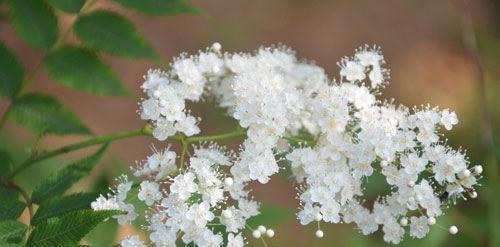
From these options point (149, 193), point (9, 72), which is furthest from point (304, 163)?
point (9, 72)

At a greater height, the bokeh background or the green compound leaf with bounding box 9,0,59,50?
the bokeh background

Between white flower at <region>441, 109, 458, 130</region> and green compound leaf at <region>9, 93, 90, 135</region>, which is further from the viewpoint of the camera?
green compound leaf at <region>9, 93, 90, 135</region>

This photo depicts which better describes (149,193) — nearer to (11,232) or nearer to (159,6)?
(11,232)

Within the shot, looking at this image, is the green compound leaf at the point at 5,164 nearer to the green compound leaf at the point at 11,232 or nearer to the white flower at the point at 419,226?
the green compound leaf at the point at 11,232

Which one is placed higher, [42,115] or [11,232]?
[42,115]

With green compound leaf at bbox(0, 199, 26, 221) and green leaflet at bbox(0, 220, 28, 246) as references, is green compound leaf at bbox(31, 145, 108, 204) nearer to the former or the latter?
green compound leaf at bbox(0, 199, 26, 221)

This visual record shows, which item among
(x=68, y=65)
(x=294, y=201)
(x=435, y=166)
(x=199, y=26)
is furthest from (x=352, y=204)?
(x=199, y=26)

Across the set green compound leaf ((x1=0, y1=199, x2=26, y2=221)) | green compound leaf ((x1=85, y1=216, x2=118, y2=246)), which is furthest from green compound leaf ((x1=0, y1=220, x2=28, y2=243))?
green compound leaf ((x1=85, y1=216, x2=118, y2=246))

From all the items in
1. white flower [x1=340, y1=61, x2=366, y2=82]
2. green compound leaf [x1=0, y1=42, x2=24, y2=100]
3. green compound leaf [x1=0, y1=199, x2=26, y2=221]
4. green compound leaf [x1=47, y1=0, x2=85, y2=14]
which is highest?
green compound leaf [x1=47, y1=0, x2=85, y2=14]
